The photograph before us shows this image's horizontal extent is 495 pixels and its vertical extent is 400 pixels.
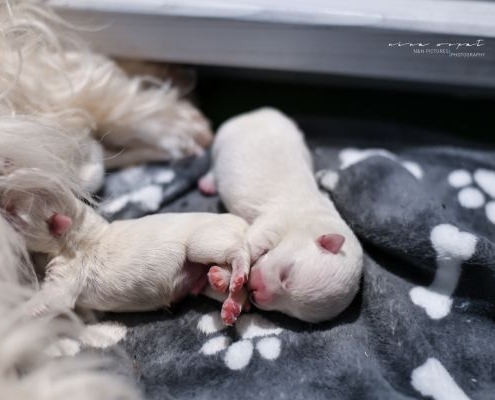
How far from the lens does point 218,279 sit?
0.84m

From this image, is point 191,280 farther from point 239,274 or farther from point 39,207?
point 39,207

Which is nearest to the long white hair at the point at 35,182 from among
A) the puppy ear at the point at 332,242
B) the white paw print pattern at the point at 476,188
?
the puppy ear at the point at 332,242

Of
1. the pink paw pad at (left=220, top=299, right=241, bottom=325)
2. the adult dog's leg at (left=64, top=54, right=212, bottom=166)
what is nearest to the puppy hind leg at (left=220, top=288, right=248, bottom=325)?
the pink paw pad at (left=220, top=299, right=241, bottom=325)

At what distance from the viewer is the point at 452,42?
39.4 inches

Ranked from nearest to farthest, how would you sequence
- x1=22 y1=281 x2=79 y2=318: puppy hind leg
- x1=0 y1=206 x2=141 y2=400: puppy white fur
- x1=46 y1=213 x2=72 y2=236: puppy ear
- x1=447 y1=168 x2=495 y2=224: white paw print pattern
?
x1=0 y1=206 x2=141 y2=400: puppy white fur, x1=22 y1=281 x2=79 y2=318: puppy hind leg, x1=46 y1=213 x2=72 y2=236: puppy ear, x1=447 y1=168 x2=495 y2=224: white paw print pattern

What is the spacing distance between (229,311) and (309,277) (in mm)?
123

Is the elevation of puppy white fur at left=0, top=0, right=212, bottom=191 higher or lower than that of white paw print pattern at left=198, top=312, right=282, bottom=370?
higher

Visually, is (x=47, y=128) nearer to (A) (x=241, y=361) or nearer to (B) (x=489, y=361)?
(A) (x=241, y=361)

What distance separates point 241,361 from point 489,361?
35cm

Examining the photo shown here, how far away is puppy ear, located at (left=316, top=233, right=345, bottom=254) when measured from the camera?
2.74 ft

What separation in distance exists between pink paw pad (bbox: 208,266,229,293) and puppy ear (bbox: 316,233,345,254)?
152mm

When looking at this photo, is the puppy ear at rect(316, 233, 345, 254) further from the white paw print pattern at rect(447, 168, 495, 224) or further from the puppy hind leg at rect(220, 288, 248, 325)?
the white paw print pattern at rect(447, 168, 495, 224)

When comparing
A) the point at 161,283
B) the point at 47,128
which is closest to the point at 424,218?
the point at 161,283

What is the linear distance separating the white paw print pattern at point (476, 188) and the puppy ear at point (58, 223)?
0.66 m
